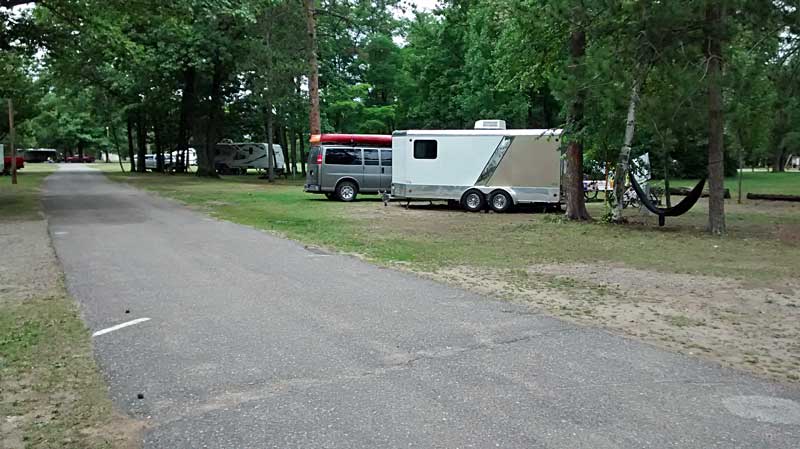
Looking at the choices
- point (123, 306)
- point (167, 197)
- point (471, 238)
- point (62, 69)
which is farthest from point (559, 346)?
point (62, 69)

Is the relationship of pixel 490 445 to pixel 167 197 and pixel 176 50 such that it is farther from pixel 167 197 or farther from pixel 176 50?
pixel 176 50

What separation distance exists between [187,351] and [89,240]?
805 centimetres

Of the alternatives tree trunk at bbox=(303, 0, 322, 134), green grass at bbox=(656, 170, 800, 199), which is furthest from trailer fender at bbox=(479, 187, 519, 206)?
green grass at bbox=(656, 170, 800, 199)

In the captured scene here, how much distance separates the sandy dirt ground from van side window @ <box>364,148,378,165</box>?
48.1 feet

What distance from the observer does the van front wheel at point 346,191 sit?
2420 centimetres

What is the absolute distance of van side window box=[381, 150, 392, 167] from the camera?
24.4 m

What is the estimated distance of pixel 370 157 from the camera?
959 inches

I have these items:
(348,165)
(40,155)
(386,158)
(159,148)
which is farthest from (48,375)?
(40,155)

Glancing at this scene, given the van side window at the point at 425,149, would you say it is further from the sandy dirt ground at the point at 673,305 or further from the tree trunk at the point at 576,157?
the sandy dirt ground at the point at 673,305

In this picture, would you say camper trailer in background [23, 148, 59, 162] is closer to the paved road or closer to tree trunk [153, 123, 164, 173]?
tree trunk [153, 123, 164, 173]

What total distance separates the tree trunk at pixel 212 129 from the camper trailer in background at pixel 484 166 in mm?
23034

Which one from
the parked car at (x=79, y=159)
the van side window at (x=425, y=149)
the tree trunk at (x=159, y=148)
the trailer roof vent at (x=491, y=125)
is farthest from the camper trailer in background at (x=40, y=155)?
the trailer roof vent at (x=491, y=125)

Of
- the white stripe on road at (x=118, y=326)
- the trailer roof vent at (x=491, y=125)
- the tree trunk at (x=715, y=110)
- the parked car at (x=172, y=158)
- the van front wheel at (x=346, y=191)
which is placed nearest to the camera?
the white stripe on road at (x=118, y=326)

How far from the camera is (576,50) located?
16766 millimetres
